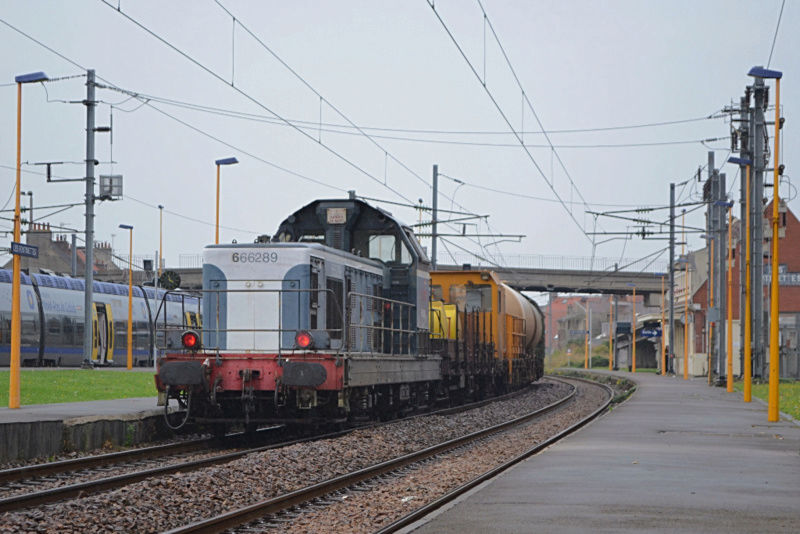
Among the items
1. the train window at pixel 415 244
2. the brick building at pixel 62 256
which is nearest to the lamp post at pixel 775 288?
the train window at pixel 415 244


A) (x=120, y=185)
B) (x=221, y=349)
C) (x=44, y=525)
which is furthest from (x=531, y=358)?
(x=44, y=525)

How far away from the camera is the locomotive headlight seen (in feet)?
54.4

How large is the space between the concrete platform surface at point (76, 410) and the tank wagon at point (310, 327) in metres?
1.03

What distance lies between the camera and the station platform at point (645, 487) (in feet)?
28.9

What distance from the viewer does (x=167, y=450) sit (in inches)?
615

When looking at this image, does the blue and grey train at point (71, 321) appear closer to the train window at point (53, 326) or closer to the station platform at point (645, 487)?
the train window at point (53, 326)

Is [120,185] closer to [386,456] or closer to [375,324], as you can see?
[375,324]

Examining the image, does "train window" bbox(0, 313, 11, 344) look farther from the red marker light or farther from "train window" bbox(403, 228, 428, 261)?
the red marker light

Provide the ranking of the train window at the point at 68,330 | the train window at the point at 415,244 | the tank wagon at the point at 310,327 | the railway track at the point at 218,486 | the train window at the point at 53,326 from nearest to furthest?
the railway track at the point at 218,486 → the tank wagon at the point at 310,327 → the train window at the point at 415,244 → the train window at the point at 53,326 → the train window at the point at 68,330

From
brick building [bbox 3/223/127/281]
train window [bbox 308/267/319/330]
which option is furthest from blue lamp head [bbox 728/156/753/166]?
brick building [bbox 3/223/127/281]

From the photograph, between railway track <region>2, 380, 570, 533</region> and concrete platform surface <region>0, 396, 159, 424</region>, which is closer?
railway track <region>2, 380, 570, 533</region>

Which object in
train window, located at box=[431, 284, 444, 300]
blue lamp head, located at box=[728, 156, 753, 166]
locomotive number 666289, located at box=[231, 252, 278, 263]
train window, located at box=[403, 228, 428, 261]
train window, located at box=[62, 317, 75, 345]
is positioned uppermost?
blue lamp head, located at box=[728, 156, 753, 166]

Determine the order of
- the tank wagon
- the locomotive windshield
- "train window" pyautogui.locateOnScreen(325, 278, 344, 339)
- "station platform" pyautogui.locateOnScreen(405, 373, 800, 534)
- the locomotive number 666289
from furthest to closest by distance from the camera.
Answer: the locomotive windshield → "train window" pyautogui.locateOnScreen(325, 278, 344, 339) → the locomotive number 666289 → the tank wagon → "station platform" pyautogui.locateOnScreen(405, 373, 800, 534)

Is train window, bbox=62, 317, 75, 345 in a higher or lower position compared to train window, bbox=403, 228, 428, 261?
lower
